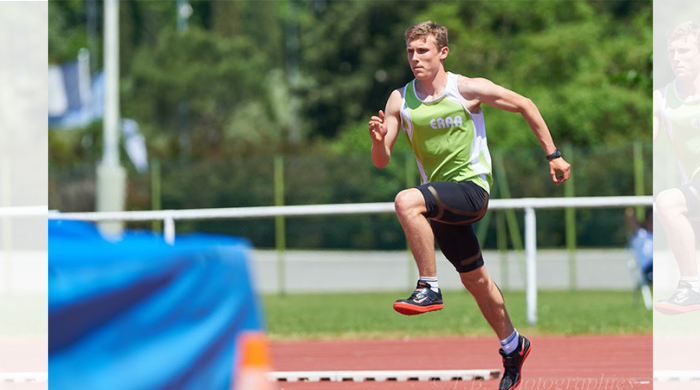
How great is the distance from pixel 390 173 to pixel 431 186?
54.7ft

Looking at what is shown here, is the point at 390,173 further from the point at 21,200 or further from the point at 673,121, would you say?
the point at 673,121

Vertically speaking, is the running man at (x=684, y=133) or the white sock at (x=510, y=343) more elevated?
the running man at (x=684, y=133)

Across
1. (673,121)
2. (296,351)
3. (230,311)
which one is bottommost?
(296,351)

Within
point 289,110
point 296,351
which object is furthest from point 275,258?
point 289,110

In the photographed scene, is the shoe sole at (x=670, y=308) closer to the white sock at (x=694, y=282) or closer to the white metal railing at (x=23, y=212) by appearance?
the white sock at (x=694, y=282)

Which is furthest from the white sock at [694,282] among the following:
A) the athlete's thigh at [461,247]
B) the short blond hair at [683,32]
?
the short blond hair at [683,32]

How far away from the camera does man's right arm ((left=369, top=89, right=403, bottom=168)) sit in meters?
6.16

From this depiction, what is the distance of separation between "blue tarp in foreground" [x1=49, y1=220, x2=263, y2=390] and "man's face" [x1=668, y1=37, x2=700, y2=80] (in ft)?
13.8

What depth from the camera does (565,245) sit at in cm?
2222

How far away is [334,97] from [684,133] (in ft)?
152

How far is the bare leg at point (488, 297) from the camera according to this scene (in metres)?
6.30

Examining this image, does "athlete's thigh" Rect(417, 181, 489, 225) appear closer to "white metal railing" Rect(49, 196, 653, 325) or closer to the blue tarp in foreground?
the blue tarp in foreground

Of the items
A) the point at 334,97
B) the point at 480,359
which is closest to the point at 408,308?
the point at 480,359

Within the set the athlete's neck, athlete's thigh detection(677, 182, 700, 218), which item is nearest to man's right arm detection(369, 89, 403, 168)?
the athlete's neck
